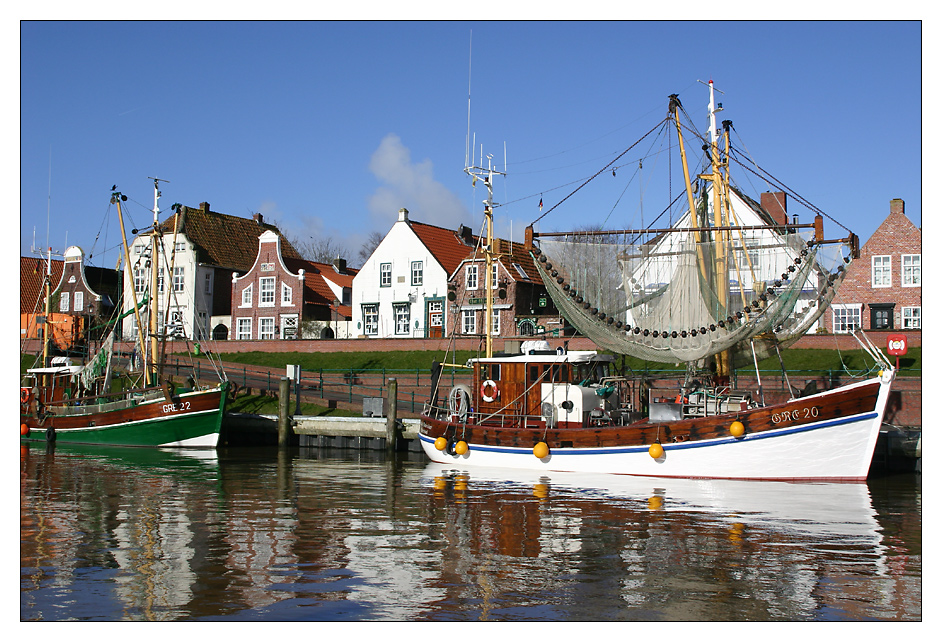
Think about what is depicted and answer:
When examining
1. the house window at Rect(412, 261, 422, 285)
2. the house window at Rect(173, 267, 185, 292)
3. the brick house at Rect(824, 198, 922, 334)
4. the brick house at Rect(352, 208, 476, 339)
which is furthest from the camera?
the house window at Rect(173, 267, 185, 292)

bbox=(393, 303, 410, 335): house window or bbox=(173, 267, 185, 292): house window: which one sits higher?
bbox=(173, 267, 185, 292): house window

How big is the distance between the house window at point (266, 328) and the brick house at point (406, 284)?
6744 mm

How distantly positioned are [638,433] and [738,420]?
8.92 feet

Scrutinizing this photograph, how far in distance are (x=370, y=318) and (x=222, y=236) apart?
16823 mm

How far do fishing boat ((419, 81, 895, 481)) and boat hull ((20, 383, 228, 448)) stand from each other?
32.9ft

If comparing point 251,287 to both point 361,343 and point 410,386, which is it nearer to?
point 361,343

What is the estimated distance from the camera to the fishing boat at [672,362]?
2271 centimetres

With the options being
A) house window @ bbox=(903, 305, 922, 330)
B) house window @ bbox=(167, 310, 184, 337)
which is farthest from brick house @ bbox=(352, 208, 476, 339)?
house window @ bbox=(903, 305, 922, 330)

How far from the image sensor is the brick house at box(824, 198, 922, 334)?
47094 mm

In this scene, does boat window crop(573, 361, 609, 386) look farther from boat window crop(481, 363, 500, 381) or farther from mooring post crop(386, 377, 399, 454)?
mooring post crop(386, 377, 399, 454)

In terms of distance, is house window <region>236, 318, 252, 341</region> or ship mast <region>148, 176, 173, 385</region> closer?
ship mast <region>148, 176, 173, 385</region>

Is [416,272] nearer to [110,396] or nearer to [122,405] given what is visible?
[110,396]

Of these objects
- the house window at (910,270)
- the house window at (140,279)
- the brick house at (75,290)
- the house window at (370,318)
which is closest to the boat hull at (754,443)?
the house window at (910,270)

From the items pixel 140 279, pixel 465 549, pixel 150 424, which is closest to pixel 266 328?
pixel 140 279
